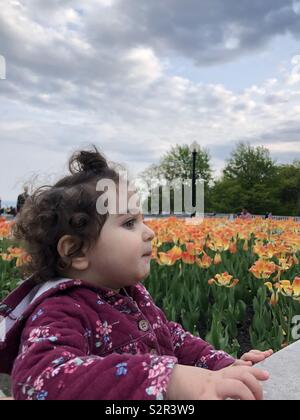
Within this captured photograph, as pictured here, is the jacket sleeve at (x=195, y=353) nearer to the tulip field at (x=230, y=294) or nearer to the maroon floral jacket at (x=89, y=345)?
the maroon floral jacket at (x=89, y=345)

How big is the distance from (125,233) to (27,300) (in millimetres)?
336

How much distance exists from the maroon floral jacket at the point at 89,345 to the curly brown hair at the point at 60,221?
77 millimetres

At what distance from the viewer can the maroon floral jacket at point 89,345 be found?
100 cm

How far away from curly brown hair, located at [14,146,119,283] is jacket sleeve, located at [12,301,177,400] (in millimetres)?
320

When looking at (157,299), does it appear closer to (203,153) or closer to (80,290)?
(80,290)

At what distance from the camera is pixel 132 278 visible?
1.37 metres

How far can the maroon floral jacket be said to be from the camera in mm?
998

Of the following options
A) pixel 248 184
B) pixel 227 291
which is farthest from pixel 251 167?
pixel 227 291

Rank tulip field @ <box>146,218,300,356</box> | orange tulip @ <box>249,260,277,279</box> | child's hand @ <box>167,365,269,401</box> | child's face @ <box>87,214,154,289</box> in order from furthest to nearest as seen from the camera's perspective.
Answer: orange tulip @ <box>249,260,277,279</box> < tulip field @ <box>146,218,300,356</box> < child's face @ <box>87,214,154,289</box> < child's hand @ <box>167,365,269,401</box>

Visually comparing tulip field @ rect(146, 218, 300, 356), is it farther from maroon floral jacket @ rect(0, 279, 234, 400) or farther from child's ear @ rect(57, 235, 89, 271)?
Result: child's ear @ rect(57, 235, 89, 271)

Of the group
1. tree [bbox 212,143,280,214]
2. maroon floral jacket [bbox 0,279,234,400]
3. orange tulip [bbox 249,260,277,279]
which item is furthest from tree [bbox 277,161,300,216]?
maroon floral jacket [bbox 0,279,234,400]

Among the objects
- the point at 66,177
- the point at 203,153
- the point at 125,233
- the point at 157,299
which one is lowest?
the point at 157,299

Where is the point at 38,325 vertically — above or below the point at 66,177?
below

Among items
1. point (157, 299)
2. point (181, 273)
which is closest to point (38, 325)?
point (157, 299)
